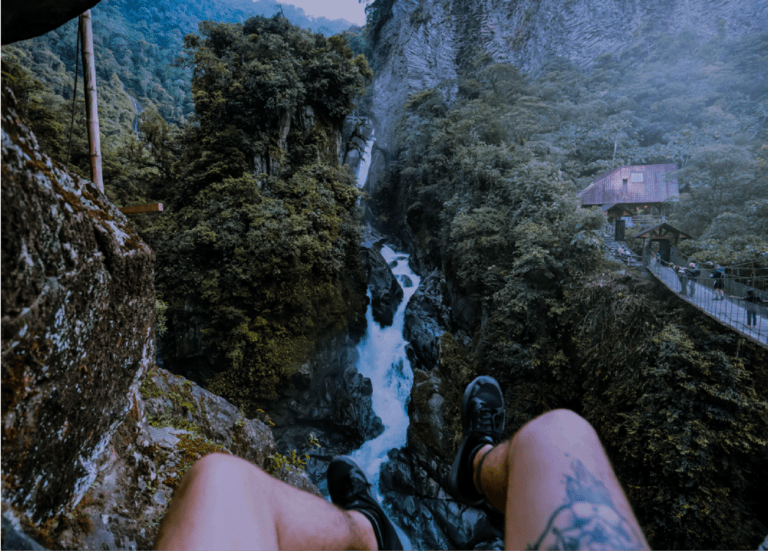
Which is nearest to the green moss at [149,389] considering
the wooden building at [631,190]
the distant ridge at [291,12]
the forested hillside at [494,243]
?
the forested hillside at [494,243]

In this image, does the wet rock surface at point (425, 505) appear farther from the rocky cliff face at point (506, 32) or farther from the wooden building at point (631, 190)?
the rocky cliff face at point (506, 32)

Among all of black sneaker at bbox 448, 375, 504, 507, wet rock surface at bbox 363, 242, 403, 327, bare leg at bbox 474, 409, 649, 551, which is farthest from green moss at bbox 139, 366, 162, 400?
wet rock surface at bbox 363, 242, 403, 327

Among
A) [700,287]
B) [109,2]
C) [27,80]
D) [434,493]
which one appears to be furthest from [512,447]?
[109,2]

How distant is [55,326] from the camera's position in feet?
3.46

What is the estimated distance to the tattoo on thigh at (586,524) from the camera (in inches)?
37.0

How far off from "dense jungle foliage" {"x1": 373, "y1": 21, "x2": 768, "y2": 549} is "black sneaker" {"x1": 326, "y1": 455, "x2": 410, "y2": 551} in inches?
196

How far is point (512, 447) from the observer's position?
52.0 inches

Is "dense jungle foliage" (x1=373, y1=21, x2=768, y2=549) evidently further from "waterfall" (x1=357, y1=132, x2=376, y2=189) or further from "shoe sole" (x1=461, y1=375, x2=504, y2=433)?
"shoe sole" (x1=461, y1=375, x2=504, y2=433)

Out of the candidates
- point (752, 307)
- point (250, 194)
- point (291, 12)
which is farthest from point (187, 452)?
point (291, 12)

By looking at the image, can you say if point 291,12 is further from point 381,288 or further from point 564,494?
point 564,494

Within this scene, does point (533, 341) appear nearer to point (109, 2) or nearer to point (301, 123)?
point (301, 123)

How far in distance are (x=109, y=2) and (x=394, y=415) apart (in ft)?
122

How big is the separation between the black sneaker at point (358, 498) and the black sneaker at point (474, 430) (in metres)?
0.43

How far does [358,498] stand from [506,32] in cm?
2761
